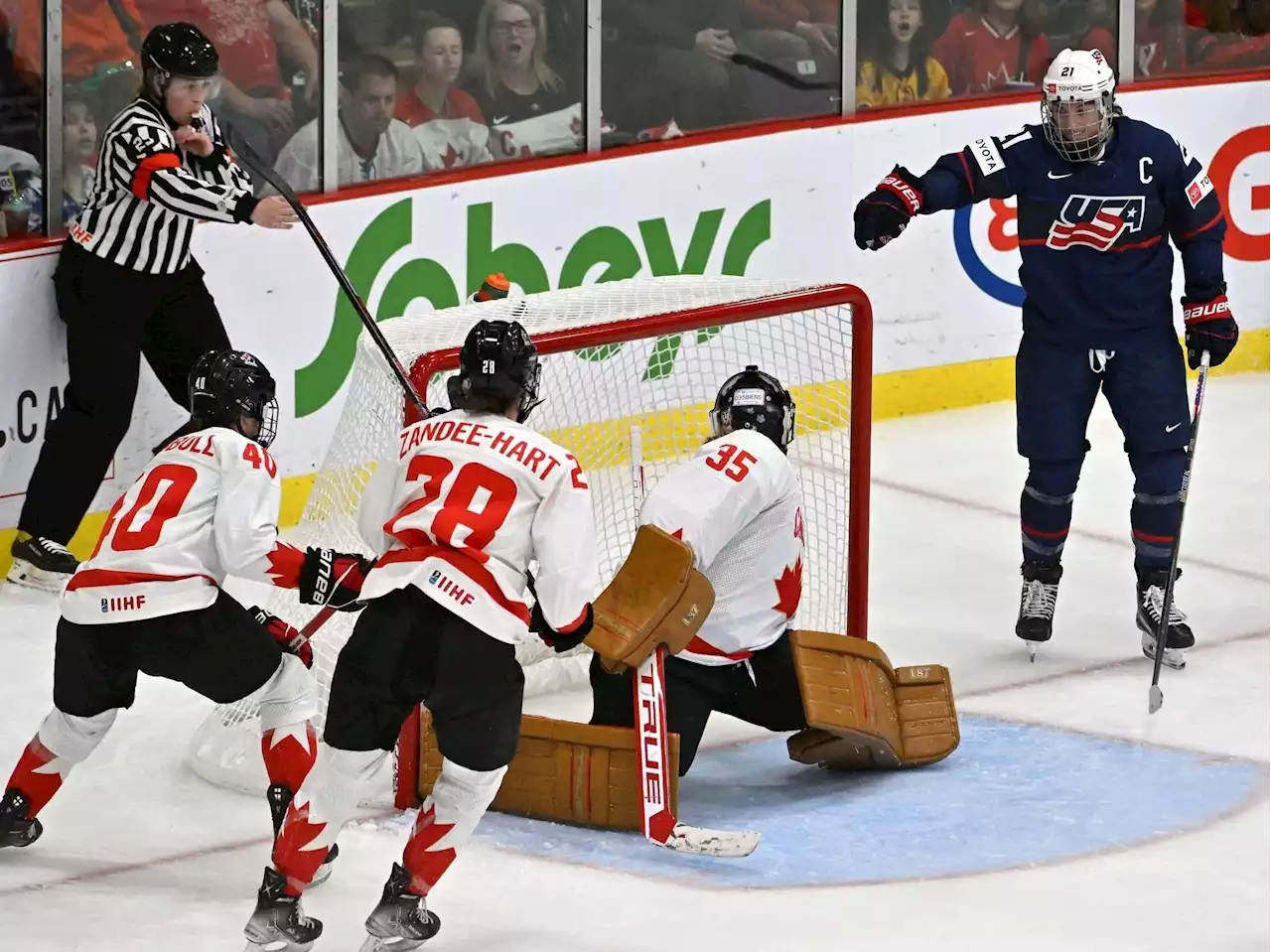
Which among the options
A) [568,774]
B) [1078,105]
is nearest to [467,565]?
[568,774]

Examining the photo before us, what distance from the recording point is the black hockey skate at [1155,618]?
5527 mm

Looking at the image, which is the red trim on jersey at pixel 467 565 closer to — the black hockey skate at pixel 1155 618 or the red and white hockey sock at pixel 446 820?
the red and white hockey sock at pixel 446 820

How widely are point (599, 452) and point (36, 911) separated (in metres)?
1.98

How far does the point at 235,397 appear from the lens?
399 cm

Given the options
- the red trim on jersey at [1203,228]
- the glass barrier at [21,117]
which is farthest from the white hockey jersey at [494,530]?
the glass barrier at [21,117]

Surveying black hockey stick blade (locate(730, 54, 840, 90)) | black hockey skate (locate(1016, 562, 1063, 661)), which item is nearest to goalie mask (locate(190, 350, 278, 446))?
black hockey skate (locate(1016, 562, 1063, 661))

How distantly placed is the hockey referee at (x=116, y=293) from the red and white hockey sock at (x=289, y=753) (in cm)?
180

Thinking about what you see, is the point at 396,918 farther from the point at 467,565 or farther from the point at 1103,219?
the point at 1103,219

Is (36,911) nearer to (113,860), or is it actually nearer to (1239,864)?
(113,860)

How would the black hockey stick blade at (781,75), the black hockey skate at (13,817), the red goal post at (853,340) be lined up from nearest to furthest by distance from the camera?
the black hockey skate at (13,817) → the red goal post at (853,340) → the black hockey stick blade at (781,75)

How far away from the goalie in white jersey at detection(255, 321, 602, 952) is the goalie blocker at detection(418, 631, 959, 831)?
62 centimetres

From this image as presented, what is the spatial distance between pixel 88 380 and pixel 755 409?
1947mm

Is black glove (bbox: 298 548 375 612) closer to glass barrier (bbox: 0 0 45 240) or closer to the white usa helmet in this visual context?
the white usa helmet

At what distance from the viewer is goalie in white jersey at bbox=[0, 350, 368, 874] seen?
3.92 metres
